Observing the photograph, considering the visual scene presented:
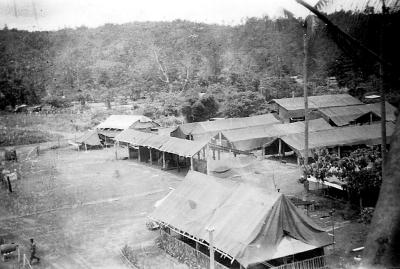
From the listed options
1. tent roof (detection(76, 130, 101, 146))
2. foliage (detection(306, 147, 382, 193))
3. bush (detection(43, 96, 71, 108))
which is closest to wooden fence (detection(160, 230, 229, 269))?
foliage (detection(306, 147, 382, 193))

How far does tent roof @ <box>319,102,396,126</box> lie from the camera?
49.5 metres

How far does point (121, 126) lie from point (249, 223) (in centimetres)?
3955

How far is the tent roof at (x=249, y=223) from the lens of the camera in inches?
551

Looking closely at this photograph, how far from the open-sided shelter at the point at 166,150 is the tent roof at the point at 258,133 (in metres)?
4.01

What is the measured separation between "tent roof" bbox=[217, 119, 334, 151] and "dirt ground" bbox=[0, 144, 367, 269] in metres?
4.82

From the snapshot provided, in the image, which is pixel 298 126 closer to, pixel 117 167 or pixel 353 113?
pixel 353 113

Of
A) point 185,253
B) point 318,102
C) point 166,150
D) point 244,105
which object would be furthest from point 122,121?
point 185,253

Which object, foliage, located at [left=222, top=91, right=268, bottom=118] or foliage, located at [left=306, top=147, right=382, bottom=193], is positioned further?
foliage, located at [left=222, top=91, right=268, bottom=118]

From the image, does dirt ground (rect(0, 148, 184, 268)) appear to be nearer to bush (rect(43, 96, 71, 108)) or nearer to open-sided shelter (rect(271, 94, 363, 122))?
open-sided shelter (rect(271, 94, 363, 122))

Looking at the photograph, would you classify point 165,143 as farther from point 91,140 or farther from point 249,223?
point 249,223

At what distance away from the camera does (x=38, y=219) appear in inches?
953

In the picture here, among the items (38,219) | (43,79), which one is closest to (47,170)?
(38,219)

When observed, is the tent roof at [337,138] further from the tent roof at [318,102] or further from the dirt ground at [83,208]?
the tent roof at [318,102]

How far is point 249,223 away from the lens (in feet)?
48.2
